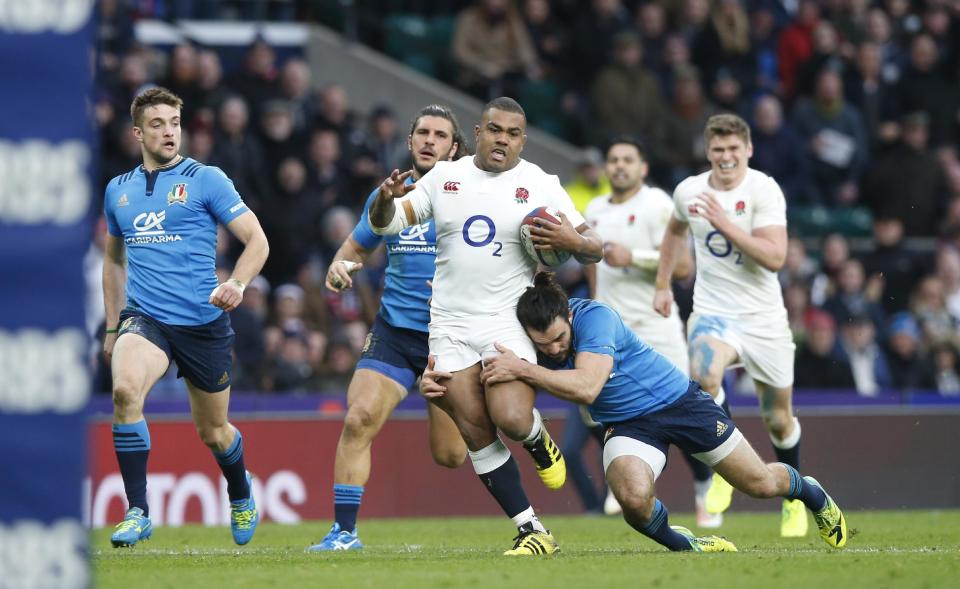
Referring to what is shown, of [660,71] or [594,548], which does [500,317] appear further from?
[660,71]

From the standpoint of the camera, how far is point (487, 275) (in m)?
8.76

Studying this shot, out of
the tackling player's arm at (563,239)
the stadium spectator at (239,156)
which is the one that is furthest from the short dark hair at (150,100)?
the stadium spectator at (239,156)

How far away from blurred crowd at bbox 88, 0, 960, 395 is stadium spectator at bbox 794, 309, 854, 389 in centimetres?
1

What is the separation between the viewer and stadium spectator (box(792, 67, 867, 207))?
19.6 m

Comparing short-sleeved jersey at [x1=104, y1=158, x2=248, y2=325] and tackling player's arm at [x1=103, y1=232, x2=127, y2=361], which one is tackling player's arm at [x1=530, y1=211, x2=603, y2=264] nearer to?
short-sleeved jersey at [x1=104, y1=158, x2=248, y2=325]

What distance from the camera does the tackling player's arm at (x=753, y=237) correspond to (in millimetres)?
10625

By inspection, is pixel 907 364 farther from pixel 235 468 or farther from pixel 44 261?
pixel 44 261

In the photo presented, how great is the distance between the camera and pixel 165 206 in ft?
31.0

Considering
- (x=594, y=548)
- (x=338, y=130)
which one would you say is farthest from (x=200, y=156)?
(x=594, y=548)

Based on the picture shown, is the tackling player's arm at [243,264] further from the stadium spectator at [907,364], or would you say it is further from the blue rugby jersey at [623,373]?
the stadium spectator at [907,364]

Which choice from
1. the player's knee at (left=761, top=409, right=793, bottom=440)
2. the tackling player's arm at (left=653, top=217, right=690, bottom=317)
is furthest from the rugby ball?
the player's knee at (left=761, top=409, right=793, bottom=440)

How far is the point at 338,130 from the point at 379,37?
3786 mm

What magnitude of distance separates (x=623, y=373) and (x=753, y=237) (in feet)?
8.69

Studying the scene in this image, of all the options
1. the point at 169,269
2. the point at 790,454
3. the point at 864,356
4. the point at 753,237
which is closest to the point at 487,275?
the point at 169,269
